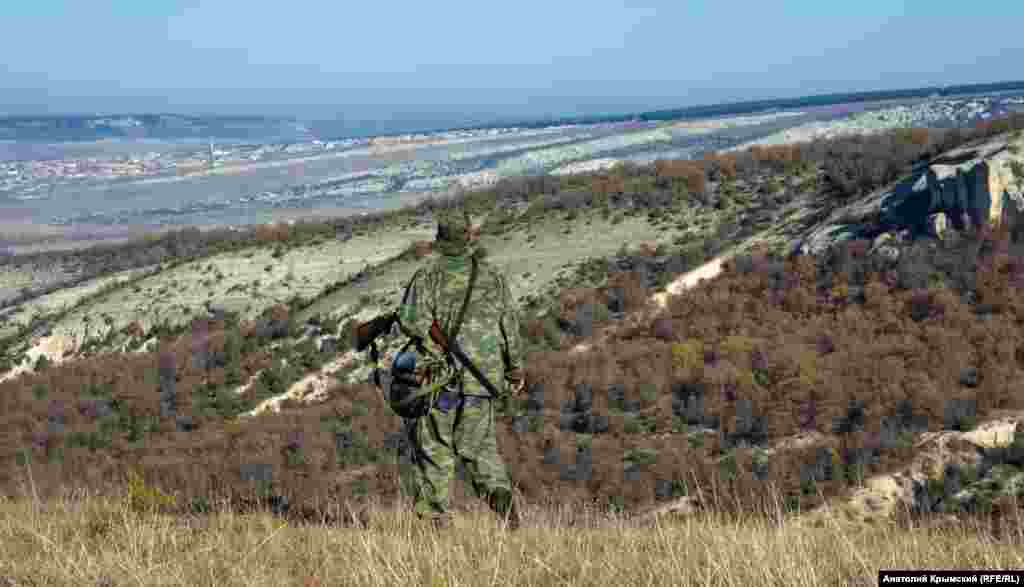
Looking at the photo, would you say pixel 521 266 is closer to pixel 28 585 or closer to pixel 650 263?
pixel 650 263

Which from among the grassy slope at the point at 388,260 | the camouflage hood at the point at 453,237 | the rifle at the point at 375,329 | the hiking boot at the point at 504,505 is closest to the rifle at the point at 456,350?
the rifle at the point at 375,329

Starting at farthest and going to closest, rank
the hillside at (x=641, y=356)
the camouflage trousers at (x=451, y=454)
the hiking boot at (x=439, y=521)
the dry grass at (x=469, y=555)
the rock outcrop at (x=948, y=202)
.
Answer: the rock outcrop at (x=948, y=202), the hillside at (x=641, y=356), the camouflage trousers at (x=451, y=454), the hiking boot at (x=439, y=521), the dry grass at (x=469, y=555)

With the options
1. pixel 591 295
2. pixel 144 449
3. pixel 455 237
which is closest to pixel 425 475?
pixel 455 237

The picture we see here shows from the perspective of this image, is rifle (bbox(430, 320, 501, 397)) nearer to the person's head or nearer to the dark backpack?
the dark backpack

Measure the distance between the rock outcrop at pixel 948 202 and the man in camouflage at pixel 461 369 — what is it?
16.3m

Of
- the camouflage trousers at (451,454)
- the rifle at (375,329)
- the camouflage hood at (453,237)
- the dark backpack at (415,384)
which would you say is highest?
the camouflage hood at (453,237)

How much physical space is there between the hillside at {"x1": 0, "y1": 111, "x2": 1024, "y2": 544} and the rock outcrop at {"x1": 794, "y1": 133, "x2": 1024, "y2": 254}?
9 cm

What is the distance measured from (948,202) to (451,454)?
693 inches

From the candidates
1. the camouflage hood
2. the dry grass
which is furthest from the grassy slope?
the dry grass

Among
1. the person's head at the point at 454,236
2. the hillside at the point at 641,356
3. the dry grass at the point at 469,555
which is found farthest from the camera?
the hillside at the point at 641,356

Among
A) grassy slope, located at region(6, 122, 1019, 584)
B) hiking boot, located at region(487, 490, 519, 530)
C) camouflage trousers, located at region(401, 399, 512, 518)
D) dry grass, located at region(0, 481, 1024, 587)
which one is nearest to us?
dry grass, located at region(0, 481, 1024, 587)

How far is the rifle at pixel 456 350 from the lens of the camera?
595 centimetres

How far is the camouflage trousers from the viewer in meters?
5.93

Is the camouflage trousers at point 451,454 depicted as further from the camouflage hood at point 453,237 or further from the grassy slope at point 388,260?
the grassy slope at point 388,260
